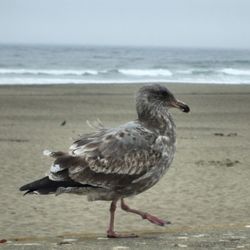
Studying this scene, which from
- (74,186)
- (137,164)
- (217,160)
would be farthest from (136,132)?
(217,160)

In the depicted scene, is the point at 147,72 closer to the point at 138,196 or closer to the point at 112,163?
the point at 138,196

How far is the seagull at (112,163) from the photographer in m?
6.08

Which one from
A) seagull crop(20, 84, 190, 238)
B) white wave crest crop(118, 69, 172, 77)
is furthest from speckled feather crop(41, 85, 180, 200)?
white wave crest crop(118, 69, 172, 77)

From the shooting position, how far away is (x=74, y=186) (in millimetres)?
6109

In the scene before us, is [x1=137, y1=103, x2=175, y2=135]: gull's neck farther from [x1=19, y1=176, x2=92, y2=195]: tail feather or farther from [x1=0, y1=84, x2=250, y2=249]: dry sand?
[x1=0, y1=84, x2=250, y2=249]: dry sand

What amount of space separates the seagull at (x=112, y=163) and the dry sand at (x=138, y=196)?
78 cm

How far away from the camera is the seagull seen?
6.08 meters

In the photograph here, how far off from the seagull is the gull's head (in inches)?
8.3

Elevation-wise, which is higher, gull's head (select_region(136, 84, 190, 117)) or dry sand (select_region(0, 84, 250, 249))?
gull's head (select_region(136, 84, 190, 117))

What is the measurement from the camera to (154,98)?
6605 millimetres

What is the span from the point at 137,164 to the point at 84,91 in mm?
27195

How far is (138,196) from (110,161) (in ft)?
14.6

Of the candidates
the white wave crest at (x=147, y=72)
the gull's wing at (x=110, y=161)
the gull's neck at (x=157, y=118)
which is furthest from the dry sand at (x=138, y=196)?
the white wave crest at (x=147, y=72)

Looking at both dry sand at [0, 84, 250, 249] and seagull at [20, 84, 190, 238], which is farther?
dry sand at [0, 84, 250, 249]
